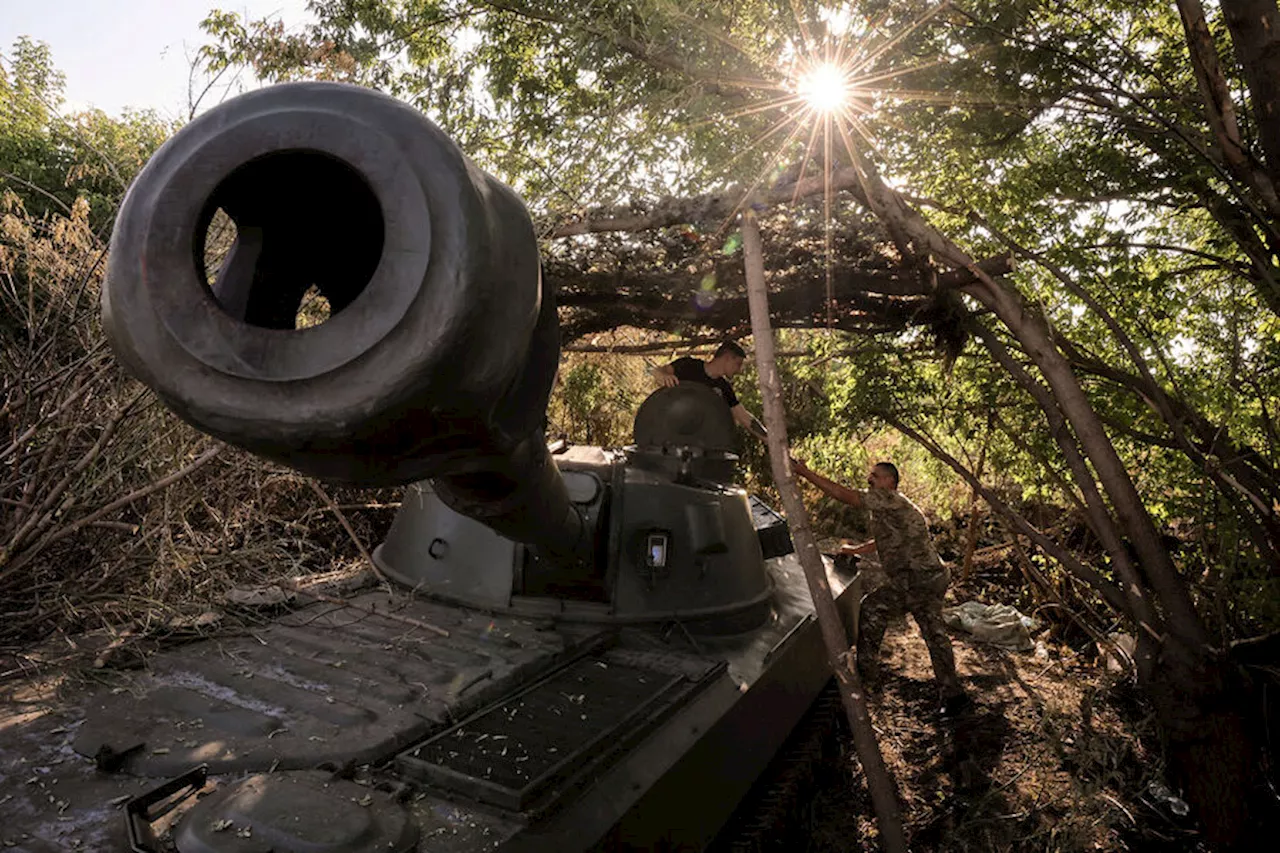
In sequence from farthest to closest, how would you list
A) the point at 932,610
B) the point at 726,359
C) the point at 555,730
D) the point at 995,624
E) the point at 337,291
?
the point at 995,624, the point at 932,610, the point at 726,359, the point at 555,730, the point at 337,291

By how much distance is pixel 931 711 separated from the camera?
7191 millimetres

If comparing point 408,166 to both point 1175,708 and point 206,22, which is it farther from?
point 206,22

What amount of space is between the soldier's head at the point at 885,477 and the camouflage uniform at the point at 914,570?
0.14ft

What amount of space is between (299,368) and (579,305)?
577 centimetres

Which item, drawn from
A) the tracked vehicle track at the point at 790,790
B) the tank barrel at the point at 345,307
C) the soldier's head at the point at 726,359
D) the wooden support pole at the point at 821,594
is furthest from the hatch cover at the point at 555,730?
the soldier's head at the point at 726,359

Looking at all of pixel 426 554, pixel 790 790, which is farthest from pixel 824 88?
pixel 790 790

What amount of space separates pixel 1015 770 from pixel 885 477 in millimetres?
2288

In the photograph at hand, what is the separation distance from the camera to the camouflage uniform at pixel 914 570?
7066 mm

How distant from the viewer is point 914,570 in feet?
23.2

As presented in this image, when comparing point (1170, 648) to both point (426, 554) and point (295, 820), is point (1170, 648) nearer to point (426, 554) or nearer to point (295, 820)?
point (426, 554)

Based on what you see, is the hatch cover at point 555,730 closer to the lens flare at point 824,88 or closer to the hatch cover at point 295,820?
the hatch cover at point 295,820

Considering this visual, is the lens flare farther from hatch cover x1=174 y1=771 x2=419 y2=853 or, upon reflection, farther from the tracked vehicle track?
hatch cover x1=174 y1=771 x2=419 y2=853

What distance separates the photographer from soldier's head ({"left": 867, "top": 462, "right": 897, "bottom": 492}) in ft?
23.5

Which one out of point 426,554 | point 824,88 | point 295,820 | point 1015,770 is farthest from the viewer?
point 1015,770
